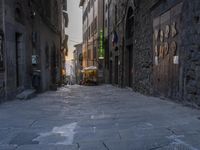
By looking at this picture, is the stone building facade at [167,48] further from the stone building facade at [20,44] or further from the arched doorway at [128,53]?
the stone building facade at [20,44]

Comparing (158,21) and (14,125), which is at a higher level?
(158,21)

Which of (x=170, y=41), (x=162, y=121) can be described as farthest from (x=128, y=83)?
(x=162, y=121)

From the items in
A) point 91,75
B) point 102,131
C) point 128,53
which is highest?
point 128,53

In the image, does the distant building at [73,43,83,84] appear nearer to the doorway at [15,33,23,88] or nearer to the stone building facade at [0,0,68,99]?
the stone building facade at [0,0,68,99]

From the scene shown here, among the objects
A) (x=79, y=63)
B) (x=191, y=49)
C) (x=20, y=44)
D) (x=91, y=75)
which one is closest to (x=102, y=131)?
(x=191, y=49)

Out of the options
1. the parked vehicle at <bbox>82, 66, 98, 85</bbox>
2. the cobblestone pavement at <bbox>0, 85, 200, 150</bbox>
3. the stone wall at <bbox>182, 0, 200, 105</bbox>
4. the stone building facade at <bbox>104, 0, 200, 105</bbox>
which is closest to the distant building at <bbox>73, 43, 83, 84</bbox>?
the parked vehicle at <bbox>82, 66, 98, 85</bbox>

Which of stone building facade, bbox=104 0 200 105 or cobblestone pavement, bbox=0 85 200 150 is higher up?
stone building facade, bbox=104 0 200 105

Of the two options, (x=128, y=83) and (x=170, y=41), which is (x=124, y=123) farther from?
(x=128, y=83)

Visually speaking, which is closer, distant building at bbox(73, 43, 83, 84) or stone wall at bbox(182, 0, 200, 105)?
stone wall at bbox(182, 0, 200, 105)

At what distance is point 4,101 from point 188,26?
612 centimetres

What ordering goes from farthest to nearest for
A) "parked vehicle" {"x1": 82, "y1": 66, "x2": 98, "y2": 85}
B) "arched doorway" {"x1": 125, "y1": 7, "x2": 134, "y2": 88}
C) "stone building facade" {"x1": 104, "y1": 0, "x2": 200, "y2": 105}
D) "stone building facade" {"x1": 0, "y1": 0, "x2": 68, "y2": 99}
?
"parked vehicle" {"x1": 82, "y1": 66, "x2": 98, "y2": 85} → "arched doorway" {"x1": 125, "y1": 7, "x2": 134, "y2": 88} → "stone building facade" {"x1": 0, "y1": 0, "x2": 68, "y2": 99} → "stone building facade" {"x1": 104, "y1": 0, "x2": 200, "y2": 105}

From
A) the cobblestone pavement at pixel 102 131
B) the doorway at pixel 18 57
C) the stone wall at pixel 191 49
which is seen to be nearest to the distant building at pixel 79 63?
the doorway at pixel 18 57

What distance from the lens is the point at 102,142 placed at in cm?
446

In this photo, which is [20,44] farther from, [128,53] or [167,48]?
[128,53]
